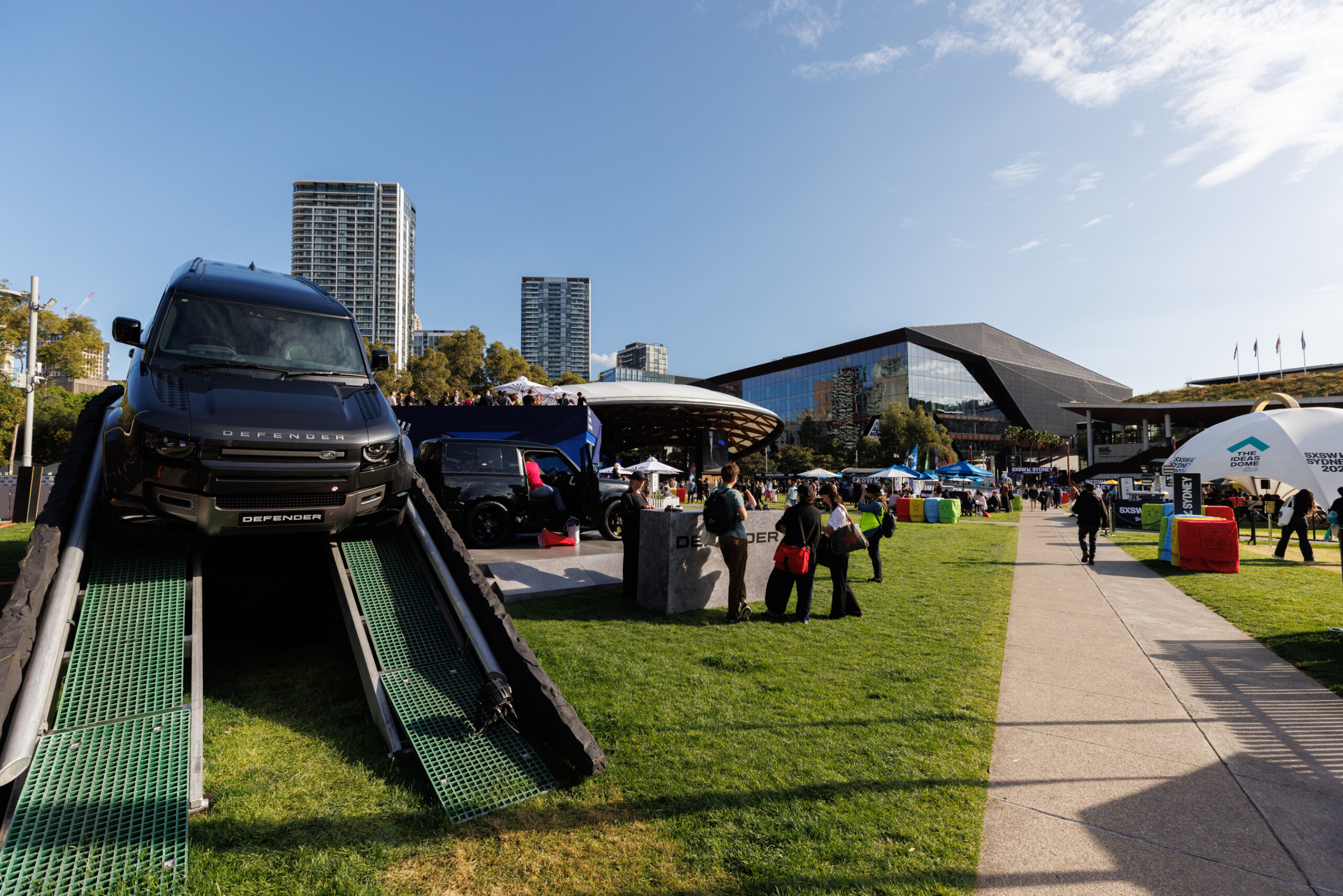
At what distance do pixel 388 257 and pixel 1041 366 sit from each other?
112 meters

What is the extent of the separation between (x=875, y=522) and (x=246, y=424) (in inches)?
362

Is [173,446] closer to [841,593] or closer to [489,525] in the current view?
[841,593]

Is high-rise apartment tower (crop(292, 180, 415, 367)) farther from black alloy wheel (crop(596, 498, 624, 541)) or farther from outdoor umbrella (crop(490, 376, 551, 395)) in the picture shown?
black alloy wheel (crop(596, 498, 624, 541))

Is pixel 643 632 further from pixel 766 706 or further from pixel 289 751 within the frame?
pixel 289 751

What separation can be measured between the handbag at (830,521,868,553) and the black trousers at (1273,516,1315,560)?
11.3 metres

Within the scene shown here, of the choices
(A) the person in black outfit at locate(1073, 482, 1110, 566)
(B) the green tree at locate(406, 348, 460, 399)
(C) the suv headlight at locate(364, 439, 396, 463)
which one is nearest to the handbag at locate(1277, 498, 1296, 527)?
(A) the person in black outfit at locate(1073, 482, 1110, 566)

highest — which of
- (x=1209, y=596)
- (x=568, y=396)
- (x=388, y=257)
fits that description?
(x=388, y=257)

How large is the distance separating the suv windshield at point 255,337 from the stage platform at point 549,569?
332 cm

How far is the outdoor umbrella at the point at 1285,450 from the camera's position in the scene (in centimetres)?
869

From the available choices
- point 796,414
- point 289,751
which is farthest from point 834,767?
point 796,414

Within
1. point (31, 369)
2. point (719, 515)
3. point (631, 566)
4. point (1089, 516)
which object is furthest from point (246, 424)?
point (31, 369)

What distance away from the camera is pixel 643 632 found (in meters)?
6.78

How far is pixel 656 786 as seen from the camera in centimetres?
350

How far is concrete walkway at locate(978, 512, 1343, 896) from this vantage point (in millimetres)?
2812
